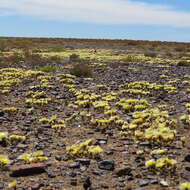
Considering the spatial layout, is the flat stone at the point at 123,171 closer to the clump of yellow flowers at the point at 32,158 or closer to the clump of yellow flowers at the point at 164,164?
the clump of yellow flowers at the point at 164,164

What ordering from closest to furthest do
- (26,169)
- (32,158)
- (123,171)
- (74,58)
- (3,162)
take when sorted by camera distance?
1. (123,171)
2. (26,169)
3. (3,162)
4. (32,158)
5. (74,58)

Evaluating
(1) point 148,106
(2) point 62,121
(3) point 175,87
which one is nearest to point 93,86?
(3) point 175,87

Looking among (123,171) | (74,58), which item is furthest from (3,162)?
(74,58)

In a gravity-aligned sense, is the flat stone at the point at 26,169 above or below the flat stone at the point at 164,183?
below

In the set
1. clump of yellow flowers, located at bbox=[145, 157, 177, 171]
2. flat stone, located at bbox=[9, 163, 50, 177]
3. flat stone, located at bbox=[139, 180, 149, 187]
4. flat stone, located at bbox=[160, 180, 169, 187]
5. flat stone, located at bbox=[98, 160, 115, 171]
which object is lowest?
flat stone, located at bbox=[9, 163, 50, 177]

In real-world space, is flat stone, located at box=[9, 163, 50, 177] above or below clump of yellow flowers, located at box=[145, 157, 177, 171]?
below

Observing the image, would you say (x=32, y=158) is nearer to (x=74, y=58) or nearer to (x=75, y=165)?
(x=75, y=165)

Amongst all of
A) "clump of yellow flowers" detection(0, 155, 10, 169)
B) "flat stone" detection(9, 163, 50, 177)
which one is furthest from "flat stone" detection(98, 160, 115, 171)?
"clump of yellow flowers" detection(0, 155, 10, 169)

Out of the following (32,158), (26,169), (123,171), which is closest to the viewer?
(123,171)

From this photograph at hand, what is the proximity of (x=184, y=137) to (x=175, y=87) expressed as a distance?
8650mm

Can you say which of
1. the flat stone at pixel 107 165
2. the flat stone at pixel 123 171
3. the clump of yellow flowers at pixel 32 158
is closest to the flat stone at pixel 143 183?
the flat stone at pixel 123 171

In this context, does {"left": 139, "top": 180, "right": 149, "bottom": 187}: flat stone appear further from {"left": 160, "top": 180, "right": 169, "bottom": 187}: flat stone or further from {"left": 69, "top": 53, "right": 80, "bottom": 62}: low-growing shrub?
{"left": 69, "top": 53, "right": 80, "bottom": 62}: low-growing shrub

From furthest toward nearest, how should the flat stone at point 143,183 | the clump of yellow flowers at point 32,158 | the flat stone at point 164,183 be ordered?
1. the clump of yellow flowers at point 32,158
2. the flat stone at point 143,183
3. the flat stone at point 164,183

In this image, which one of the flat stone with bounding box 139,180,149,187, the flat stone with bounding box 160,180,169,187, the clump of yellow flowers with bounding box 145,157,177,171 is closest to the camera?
the flat stone with bounding box 160,180,169,187
